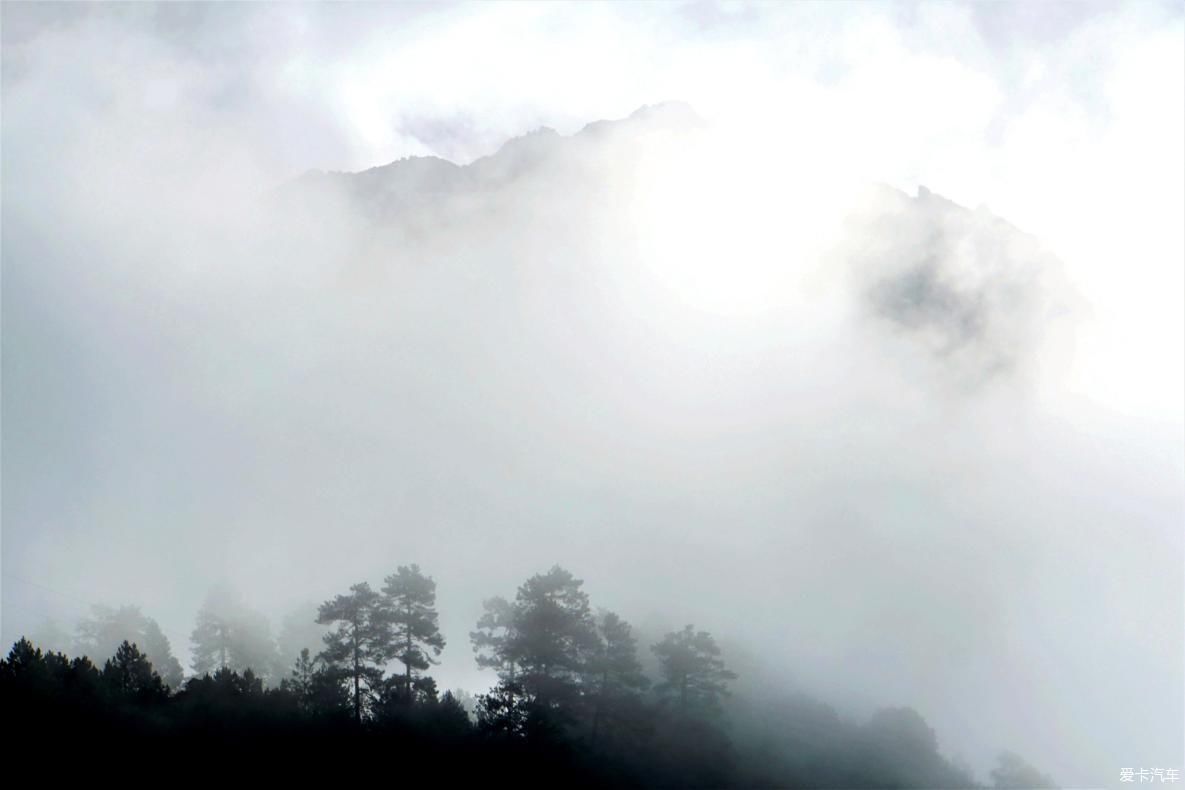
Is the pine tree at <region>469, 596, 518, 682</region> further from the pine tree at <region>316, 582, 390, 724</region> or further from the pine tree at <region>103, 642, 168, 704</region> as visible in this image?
the pine tree at <region>103, 642, 168, 704</region>

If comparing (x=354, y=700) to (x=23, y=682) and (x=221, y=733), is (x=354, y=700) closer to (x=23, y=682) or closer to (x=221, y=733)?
(x=221, y=733)

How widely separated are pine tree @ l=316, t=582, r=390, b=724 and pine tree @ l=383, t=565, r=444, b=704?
676 millimetres

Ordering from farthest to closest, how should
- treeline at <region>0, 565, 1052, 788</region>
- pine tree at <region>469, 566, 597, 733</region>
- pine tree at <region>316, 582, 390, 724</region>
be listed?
1. pine tree at <region>469, 566, 597, 733</region>
2. pine tree at <region>316, 582, 390, 724</region>
3. treeline at <region>0, 565, 1052, 788</region>

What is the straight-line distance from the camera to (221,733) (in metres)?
46.9

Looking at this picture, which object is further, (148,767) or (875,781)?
(875,781)

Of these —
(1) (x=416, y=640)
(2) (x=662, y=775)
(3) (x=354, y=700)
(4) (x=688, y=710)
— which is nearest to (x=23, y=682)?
(3) (x=354, y=700)

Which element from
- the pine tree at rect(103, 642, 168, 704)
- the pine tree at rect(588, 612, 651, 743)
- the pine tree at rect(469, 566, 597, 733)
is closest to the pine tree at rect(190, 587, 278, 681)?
the pine tree at rect(103, 642, 168, 704)

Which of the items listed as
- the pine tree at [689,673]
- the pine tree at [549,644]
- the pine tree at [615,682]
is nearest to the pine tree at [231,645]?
the pine tree at [549,644]

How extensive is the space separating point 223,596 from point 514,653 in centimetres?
3609

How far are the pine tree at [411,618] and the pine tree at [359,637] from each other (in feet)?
2.22

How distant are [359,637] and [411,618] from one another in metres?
3.29

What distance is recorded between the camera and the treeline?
4650cm

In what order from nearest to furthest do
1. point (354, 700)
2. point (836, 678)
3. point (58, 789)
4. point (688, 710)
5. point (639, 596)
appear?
point (58, 789), point (354, 700), point (688, 710), point (836, 678), point (639, 596)

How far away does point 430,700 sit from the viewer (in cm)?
5575
